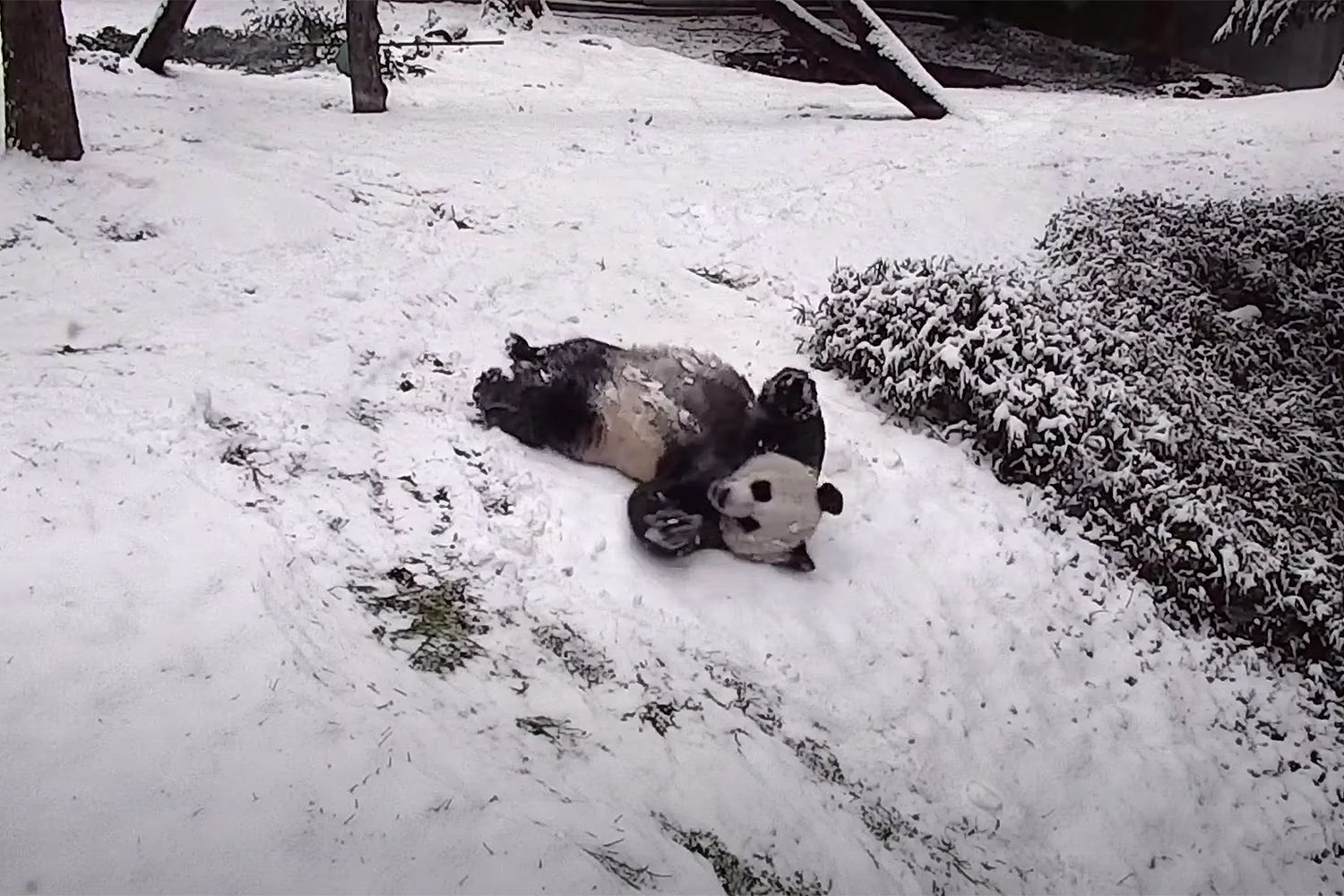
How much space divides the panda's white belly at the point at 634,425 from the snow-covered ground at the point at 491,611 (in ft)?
0.46

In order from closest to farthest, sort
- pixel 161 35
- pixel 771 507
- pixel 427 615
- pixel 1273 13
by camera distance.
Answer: pixel 427 615
pixel 771 507
pixel 161 35
pixel 1273 13

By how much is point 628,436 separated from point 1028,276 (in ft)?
10.4

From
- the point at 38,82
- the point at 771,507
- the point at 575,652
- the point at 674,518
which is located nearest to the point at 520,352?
the point at 674,518

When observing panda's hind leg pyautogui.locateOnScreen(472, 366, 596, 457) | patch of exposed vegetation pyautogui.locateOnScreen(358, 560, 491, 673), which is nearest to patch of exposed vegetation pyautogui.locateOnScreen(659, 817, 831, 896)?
patch of exposed vegetation pyautogui.locateOnScreen(358, 560, 491, 673)

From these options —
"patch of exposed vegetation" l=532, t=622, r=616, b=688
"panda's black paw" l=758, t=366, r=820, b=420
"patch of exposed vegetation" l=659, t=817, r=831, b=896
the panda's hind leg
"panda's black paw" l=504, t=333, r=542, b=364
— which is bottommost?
"patch of exposed vegetation" l=659, t=817, r=831, b=896

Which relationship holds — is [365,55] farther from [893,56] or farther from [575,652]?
[575,652]

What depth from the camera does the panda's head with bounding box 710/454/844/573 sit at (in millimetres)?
4254

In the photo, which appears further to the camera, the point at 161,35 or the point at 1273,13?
the point at 1273,13

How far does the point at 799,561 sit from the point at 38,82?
16.9 feet

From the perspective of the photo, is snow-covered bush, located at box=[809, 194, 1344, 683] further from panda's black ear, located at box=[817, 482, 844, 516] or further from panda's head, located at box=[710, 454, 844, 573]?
panda's head, located at box=[710, 454, 844, 573]

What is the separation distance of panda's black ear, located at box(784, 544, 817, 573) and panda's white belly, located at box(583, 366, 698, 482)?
27.1 inches

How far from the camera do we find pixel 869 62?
33.1 feet

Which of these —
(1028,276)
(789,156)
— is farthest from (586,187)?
(1028,276)

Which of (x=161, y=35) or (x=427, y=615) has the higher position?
(x=161, y=35)
